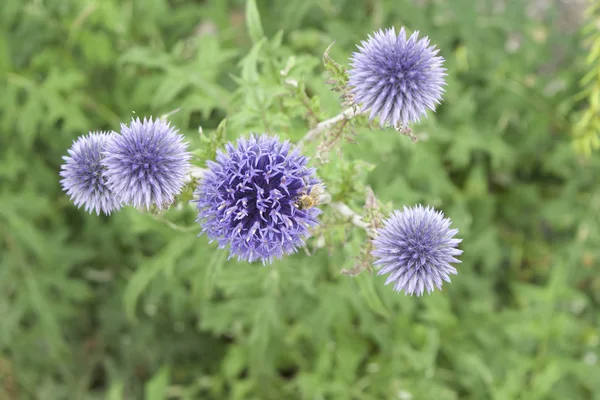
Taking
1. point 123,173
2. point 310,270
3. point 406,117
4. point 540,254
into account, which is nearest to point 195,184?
point 123,173

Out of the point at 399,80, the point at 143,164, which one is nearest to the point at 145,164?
the point at 143,164

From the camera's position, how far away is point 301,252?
312 centimetres

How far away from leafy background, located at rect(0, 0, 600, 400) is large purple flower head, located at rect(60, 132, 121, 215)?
3.86 feet

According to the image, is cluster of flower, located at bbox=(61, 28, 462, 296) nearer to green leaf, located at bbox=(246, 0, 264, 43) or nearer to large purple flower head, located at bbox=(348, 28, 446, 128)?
large purple flower head, located at bbox=(348, 28, 446, 128)

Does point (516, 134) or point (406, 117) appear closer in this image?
point (406, 117)

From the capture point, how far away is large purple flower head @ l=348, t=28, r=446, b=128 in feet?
4.98

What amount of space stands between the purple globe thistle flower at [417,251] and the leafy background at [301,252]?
47.4 inches

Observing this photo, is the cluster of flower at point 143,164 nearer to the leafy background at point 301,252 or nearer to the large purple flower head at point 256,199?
the large purple flower head at point 256,199

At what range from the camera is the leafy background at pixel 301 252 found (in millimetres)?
3201

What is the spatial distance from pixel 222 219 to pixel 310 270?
138 centimetres

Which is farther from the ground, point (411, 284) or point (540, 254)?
point (540, 254)

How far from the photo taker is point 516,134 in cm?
403

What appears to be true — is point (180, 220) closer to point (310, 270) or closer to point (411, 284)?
point (310, 270)

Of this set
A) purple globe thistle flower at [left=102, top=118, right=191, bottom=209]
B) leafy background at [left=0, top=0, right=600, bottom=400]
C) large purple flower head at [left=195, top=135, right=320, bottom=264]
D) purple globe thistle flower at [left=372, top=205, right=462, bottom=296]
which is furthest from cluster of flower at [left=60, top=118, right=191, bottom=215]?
leafy background at [left=0, top=0, right=600, bottom=400]
